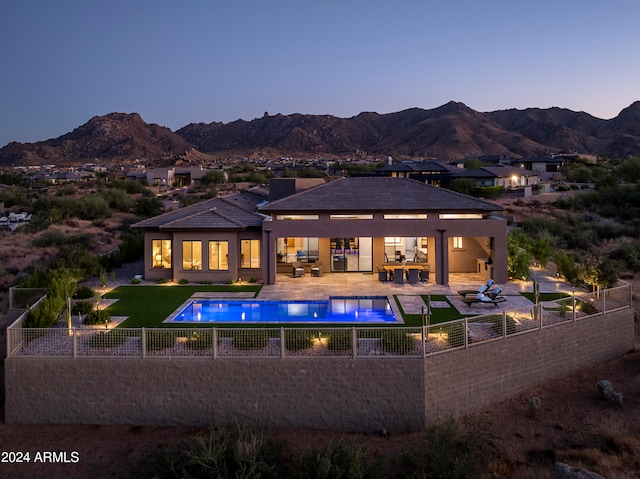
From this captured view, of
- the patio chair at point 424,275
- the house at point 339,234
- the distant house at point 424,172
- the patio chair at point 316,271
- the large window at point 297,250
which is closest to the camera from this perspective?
the house at point 339,234

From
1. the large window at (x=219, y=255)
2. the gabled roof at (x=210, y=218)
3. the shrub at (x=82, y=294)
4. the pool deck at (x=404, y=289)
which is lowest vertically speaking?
the pool deck at (x=404, y=289)

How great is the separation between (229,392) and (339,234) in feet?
36.1

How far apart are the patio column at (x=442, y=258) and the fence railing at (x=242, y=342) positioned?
7.69 metres

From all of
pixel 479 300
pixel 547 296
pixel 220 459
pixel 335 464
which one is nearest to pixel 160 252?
pixel 479 300

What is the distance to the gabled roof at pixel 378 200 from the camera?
76.0ft

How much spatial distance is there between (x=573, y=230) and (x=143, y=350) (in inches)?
1468

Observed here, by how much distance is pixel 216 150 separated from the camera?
171 metres

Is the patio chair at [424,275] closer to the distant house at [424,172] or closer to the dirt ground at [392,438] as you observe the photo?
the dirt ground at [392,438]

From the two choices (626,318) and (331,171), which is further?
(331,171)

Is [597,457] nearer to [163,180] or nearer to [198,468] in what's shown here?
[198,468]

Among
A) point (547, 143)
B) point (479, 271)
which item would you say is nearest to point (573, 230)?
point (479, 271)

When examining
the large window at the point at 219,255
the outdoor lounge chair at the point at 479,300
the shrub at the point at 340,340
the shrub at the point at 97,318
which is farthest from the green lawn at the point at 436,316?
the shrub at the point at 97,318

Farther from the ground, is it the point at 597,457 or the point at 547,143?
the point at 547,143

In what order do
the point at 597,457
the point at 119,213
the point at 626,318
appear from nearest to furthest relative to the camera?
the point at 597,457 → the point at 626,318 → the point at 119,213
